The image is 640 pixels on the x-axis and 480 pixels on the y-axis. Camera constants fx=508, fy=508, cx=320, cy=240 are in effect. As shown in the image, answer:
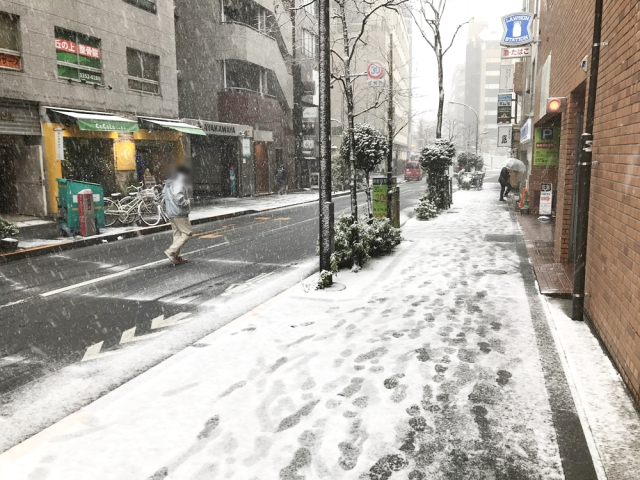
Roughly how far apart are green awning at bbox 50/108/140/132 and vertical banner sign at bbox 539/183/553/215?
1370 cm

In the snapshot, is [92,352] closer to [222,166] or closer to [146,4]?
[146,4]

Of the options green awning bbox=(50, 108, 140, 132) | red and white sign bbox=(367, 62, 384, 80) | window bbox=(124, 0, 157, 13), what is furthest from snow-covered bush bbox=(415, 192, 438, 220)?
window bbox=(124, 0, 157, 13)

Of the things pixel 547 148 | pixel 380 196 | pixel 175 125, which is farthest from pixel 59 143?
pixel 547 148

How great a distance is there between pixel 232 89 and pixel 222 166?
4208 millimetres

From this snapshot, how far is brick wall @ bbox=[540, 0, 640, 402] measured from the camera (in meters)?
3.97

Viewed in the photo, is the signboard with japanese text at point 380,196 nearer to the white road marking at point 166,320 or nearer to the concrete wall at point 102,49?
the white road marking at point 166,320

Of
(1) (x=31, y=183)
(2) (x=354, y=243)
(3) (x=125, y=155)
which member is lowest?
(2) (x=354, y=243)

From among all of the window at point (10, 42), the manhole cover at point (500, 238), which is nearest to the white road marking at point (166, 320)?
the manhole cover at point (500, 238)

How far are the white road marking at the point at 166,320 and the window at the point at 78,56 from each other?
13322 mm

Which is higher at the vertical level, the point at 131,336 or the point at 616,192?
the point at 616,192

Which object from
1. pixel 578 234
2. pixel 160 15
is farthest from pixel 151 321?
pixel 160 15

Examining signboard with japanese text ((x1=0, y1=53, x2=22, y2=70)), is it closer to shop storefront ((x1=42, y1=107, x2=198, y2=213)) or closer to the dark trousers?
shop storefront ((x1=42, y1=107, x2=198, y2=213))

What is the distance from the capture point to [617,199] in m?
4.58

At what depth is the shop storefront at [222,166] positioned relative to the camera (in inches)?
1081
